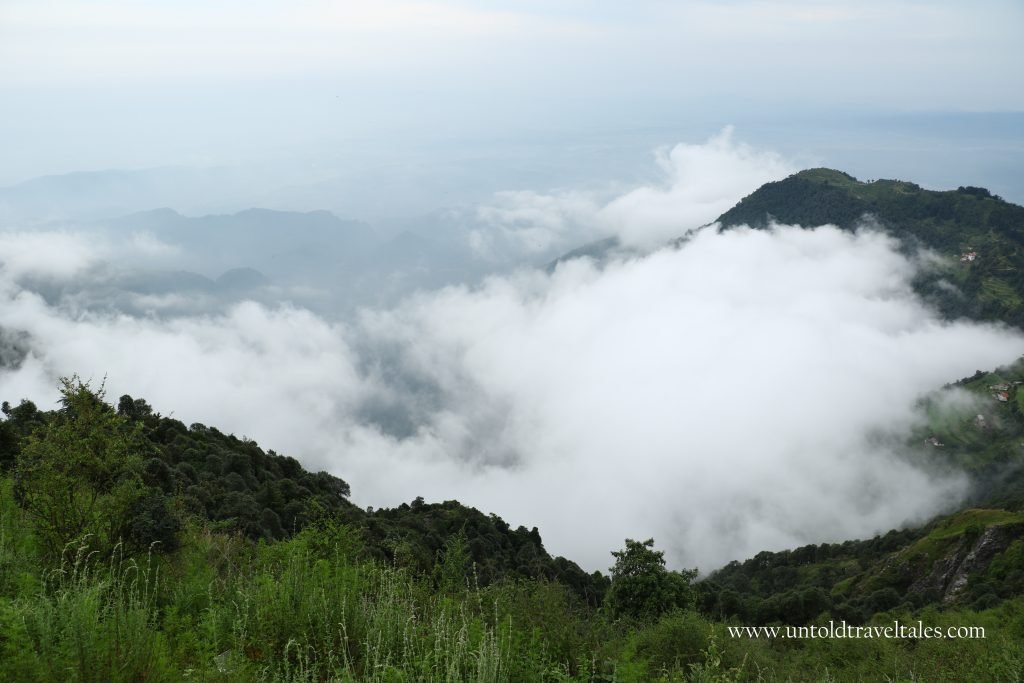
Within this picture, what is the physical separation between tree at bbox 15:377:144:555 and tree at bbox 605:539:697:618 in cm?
3031

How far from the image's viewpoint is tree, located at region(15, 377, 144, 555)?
1010cm

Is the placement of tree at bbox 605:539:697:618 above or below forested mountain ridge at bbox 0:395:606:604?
below

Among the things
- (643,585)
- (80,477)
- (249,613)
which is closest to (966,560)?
(643,585)

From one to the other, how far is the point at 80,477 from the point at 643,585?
34.6m

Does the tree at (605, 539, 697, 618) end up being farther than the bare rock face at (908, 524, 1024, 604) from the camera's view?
No

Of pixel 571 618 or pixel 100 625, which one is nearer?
pixel 100 625

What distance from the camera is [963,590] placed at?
61875mm

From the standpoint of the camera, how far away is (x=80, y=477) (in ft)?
34.7

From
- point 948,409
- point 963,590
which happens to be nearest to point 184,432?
point 963,590

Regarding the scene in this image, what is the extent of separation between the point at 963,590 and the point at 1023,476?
92384 mm

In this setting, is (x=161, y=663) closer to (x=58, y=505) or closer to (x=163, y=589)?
(x=163, y=589)

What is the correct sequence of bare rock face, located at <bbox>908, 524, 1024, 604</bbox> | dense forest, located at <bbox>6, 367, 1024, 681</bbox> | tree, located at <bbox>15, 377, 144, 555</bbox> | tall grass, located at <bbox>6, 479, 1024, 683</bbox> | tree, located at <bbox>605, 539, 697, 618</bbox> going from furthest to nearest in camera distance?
bare rock face, located at <bbox>908, 524, 1024, 604</bbox> → tree, located at <bbox>605, 539, 697, 618</bbox> → tree, located at <bbox>15, 377, 144, 555</bbox> → dense forest, located at <bbox>6, 367, 1024, 681</bbox> → tall grass, located at <bbox>6, 479, 1024, 683</bbox>

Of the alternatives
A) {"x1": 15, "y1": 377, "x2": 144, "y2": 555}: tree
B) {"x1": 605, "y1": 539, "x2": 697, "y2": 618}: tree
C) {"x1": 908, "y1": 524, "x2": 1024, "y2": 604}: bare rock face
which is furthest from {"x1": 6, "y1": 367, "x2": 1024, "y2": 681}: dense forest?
{"x1": 908, "y1": 524, "x2": 1024, "y2": 604}: bare rock face

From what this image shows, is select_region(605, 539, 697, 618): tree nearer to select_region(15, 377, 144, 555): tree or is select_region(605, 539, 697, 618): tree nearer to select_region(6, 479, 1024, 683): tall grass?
select_region(6, 479, 1024, 683): tall grass
